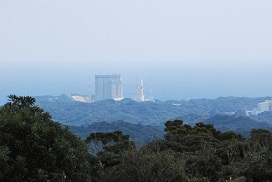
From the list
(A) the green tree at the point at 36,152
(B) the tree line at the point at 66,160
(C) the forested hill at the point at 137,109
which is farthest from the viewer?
(C) the forested hill at the point at 137,109

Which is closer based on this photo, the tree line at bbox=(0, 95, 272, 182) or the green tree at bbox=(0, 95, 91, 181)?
the green tree at bbox=(0, 95, 91, 181)

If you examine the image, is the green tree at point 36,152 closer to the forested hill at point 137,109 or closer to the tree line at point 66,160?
the tree line at point 66,160

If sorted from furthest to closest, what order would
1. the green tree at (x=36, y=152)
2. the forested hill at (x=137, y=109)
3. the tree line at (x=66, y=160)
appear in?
the forested hill at (x=137, y=109) → the tree line at (x=66, y=160) → the green tree at (x=36, y=152)

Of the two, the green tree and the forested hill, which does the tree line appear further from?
the forested hill

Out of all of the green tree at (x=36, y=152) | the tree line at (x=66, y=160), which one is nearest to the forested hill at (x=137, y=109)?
the tree line at (x=66, y=160)

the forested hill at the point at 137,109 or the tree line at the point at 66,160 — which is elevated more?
the tree line at the point at 66,160

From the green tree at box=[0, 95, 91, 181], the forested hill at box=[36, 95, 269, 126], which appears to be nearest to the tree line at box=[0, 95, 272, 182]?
the green tree at box=[0, 95, 91, 181]

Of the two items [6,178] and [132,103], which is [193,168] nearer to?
[6,178]

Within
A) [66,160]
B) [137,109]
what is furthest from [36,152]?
[137,109]
